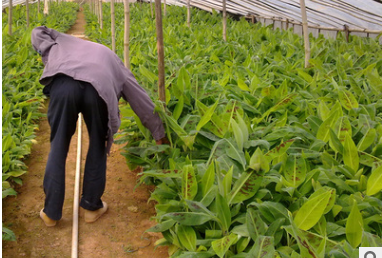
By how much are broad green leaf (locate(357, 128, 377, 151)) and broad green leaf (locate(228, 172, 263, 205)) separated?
2.86 feet

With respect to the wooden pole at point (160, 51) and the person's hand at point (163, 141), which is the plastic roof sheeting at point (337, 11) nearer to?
the wooden pole at point (160, 51)

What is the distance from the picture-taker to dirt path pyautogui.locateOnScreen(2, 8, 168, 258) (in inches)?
112

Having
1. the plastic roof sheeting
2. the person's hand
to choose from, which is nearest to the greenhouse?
the person's hand

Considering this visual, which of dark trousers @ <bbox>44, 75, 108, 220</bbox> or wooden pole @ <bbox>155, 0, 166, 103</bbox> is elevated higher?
wooden pole @ <bbox>155, 0, 166, 103</bbox>

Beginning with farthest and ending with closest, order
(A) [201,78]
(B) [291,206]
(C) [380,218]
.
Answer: (A) [201,78], (B) [291,206], (C) [380,218]

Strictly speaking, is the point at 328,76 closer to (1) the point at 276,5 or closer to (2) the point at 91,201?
(2) the point at 91,201

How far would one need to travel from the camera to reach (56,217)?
Answer: 119 inches

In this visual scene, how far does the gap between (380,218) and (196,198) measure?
3.28 ft

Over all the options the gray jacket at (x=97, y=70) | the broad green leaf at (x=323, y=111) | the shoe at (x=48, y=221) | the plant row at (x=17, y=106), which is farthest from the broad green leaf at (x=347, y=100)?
the plant row at (x=17, y=106)

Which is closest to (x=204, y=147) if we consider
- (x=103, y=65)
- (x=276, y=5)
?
(x=103, y=65)

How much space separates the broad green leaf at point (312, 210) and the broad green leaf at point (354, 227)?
131 mm

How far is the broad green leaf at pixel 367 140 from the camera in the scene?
2895mm

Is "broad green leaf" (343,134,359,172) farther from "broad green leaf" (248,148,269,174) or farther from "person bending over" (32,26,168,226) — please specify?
"person bending over" (32,26,168,226)

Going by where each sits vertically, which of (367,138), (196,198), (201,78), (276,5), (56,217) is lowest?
(56,217)
